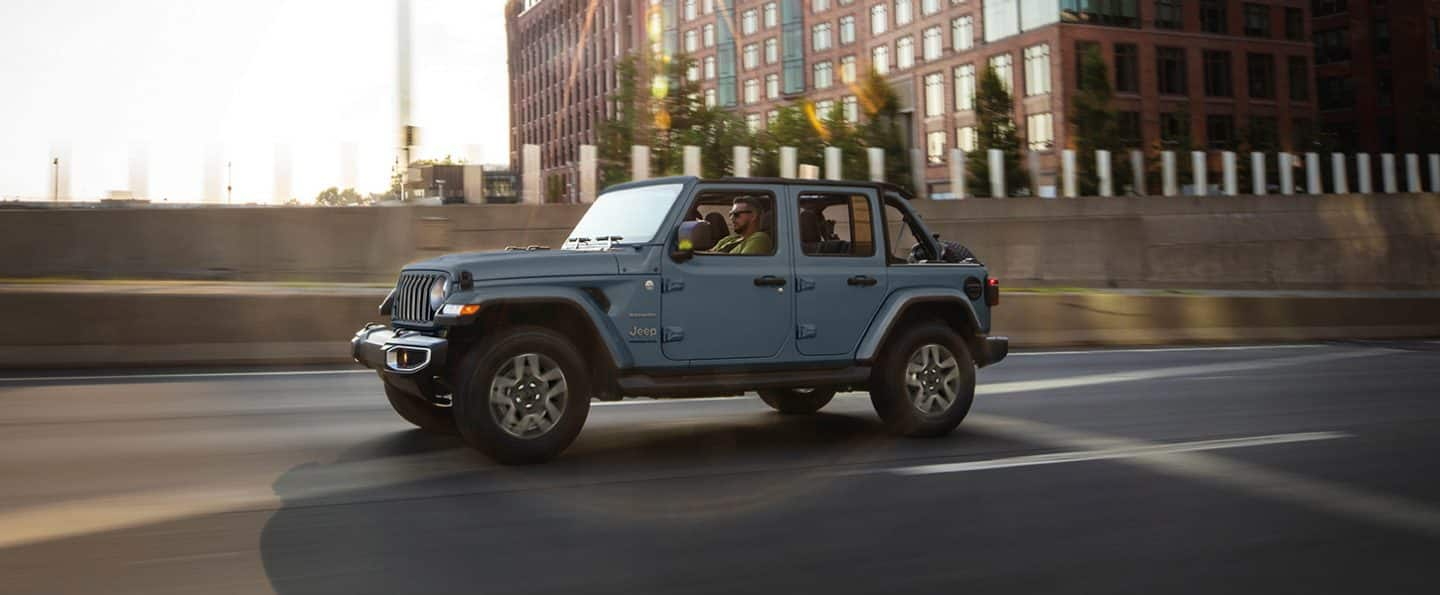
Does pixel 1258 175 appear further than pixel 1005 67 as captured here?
No


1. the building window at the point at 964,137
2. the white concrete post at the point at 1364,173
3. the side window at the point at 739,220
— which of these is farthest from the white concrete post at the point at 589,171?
the building window at the point at 964,137

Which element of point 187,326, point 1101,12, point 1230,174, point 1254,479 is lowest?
point 1254,479

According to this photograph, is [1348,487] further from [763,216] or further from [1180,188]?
[1180,188]

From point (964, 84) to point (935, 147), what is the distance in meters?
4.39

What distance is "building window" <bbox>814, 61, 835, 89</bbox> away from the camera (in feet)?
286

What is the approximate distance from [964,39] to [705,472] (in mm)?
68211

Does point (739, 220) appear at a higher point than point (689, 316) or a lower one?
higher

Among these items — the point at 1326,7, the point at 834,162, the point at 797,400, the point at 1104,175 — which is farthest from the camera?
the point at 1326,7

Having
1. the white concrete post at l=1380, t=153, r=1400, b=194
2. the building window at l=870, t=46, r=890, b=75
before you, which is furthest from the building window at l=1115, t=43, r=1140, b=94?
the building window at l=870, t=46, r=890, b=75

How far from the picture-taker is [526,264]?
270 inches

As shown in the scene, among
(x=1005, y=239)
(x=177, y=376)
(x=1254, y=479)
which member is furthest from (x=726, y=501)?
(x=1005, y=239)

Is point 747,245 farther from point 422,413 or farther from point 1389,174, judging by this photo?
point 1389,174

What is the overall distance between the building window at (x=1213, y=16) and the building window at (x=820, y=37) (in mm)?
27346

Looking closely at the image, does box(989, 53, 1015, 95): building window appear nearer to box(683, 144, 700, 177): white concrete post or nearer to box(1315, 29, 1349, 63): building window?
box(1315, 29, 1349, 63): building window
